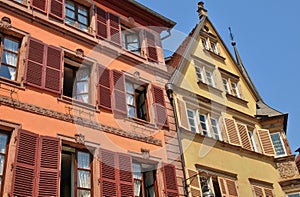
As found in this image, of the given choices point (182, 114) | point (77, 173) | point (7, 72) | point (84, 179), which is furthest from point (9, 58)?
point (182, 114)

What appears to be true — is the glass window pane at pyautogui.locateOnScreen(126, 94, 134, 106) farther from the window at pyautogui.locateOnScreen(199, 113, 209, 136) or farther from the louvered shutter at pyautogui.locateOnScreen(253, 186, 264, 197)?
the louvered shutter at pyautogui.locateOnScreen(253, 186, 264, 197)

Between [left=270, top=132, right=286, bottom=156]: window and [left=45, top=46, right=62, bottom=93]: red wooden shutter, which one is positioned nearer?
[left=45, top=46, right=62, bottom=93]: red wooden shutter

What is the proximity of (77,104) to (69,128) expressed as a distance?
891 mm

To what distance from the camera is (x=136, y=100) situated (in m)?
13.0

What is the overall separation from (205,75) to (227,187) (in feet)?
17.6

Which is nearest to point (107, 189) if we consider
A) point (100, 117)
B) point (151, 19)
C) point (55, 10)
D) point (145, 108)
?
point (100, 117)

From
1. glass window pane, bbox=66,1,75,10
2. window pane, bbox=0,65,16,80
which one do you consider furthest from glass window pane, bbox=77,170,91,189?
glass window pane, bbox=66,1,75,10

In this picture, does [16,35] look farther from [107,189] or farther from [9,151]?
[107,189]

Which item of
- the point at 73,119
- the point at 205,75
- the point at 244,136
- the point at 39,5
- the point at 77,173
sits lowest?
the point at 77,173

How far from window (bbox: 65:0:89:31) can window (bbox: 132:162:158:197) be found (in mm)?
5255

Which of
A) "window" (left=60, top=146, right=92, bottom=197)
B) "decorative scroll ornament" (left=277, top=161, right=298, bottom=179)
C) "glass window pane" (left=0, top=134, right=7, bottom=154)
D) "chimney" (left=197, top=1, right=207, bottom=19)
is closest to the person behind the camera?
"glass window pane" (left=0, top=134, right=7, bottom=154)

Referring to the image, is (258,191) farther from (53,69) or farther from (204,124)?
(53,69)

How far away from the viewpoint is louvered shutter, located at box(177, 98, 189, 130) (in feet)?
42.8

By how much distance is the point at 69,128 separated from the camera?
9.76 m
